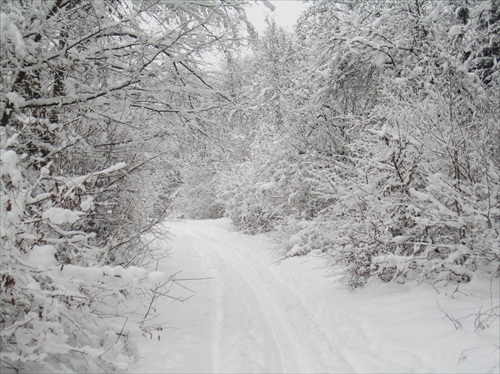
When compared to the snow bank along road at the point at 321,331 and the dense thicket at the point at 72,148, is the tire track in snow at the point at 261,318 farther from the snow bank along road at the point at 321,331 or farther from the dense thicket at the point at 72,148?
the dense thicket at the point at 72,148

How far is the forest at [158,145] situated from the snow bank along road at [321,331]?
0.43 m

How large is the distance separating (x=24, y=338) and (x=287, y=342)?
136 inches

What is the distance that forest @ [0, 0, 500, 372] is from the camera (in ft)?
10.9

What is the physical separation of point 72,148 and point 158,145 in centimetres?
218

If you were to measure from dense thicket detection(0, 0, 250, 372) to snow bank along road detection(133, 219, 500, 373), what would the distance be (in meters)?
1.14

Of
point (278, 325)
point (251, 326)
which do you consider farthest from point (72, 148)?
point (278, 325)

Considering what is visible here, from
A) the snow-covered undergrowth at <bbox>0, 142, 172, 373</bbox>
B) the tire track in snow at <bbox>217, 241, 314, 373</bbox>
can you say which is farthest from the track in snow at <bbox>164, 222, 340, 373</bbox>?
the snow-covered undergrowth at <bbox>0, 142, 172, 373</bbox>

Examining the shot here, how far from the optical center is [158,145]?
7.20 meters

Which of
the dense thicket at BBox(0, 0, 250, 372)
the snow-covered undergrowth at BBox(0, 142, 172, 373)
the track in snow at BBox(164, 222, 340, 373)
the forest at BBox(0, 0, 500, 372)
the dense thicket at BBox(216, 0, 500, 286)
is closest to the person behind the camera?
the snow-covered undergrowth at BBox(0, 142, 172, 373)

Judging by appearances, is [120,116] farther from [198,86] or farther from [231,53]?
[231,53]

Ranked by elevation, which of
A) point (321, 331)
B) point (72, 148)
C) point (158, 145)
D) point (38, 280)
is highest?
point (158, 145)

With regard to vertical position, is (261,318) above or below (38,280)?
below

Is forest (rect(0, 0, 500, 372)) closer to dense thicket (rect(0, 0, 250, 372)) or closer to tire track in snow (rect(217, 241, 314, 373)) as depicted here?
dense thicket (rect(0, 0, 250, 372))

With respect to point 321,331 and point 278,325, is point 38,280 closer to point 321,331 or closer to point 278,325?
point 278,325
